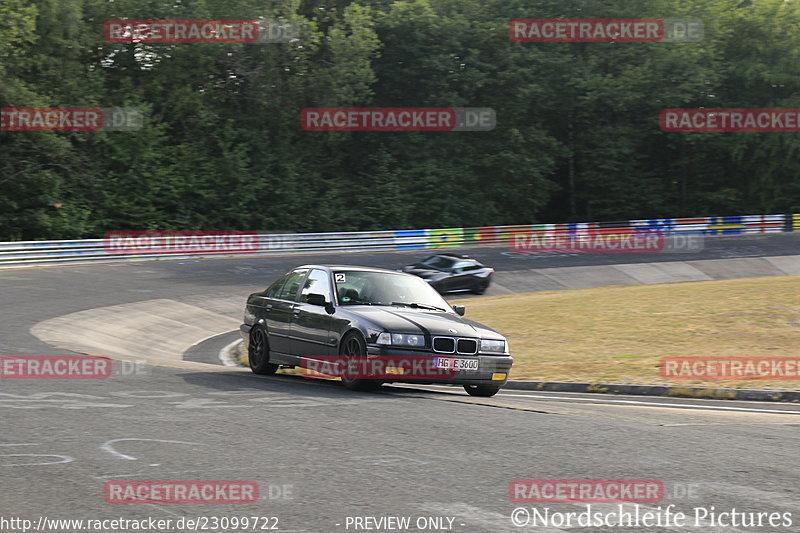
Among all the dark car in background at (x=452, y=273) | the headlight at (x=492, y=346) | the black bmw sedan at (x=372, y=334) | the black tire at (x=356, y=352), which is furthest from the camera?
the dark car in background at (x=452, y=273)

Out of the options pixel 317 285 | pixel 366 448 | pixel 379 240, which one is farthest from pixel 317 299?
pixel 379 240

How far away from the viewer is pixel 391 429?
27.5ft

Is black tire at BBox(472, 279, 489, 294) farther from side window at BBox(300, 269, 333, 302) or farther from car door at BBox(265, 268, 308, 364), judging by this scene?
side window at BBox(300, 269, 333, 302)

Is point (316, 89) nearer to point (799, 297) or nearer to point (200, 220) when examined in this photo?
point (200, 220)

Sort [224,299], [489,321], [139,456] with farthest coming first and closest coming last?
1. [224,299]
2. [489,321]
3. [139,456]

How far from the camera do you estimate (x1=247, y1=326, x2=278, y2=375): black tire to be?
1342 cm

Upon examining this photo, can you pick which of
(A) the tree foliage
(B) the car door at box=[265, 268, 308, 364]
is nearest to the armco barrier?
(A) the tree foliage

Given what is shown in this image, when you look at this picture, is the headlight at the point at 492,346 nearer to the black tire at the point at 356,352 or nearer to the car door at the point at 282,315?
the black tire at the point at 356,352

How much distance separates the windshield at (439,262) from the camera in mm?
32750

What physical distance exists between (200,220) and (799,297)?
34867 mm

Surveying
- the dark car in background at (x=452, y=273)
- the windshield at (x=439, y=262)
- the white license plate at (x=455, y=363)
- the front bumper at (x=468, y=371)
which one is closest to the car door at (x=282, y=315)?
the front bumper at (x=468, y=371)

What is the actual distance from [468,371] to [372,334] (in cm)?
120

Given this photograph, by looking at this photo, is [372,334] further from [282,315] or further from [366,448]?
[366,448]

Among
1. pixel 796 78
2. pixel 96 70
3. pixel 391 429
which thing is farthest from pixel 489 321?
pixel 796 78
